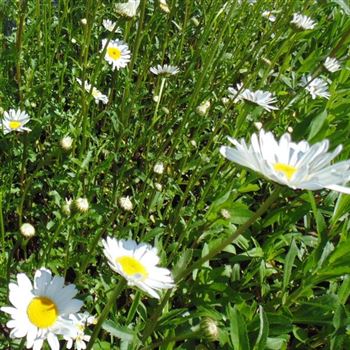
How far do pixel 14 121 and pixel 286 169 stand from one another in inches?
43.3

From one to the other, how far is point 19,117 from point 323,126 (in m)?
1.09

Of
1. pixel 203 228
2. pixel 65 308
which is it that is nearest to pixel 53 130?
pixel 203 228

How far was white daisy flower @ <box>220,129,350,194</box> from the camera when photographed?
2.83ft

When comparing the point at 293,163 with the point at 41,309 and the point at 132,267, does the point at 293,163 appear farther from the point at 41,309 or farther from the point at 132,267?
the point at 41,309

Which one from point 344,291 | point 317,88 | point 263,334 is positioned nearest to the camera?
point 263,334

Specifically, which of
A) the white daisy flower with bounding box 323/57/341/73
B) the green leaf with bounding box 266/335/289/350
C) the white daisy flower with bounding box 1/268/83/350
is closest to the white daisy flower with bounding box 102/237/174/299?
the white daisy flower with bounding box 1/268/83/350

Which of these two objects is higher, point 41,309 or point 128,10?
point 128,10

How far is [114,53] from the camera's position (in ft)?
7.51

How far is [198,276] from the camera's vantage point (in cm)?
169

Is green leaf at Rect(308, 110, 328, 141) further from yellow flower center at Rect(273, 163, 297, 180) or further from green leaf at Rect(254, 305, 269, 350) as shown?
yellow flower center at Rect(273, 163, 297, 180)

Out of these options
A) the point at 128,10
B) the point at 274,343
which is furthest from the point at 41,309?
the point at 128,10

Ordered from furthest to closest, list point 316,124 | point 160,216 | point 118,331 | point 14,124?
point 316,124 < point 160,216 < point 14,124 < point 118,331

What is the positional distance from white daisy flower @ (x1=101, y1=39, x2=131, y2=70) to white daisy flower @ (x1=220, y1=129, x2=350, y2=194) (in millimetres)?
1281

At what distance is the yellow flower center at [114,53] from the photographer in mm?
2268
